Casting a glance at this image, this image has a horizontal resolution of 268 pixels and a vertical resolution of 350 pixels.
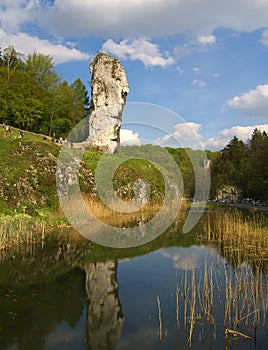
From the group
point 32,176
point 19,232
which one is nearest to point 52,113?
point 32,176

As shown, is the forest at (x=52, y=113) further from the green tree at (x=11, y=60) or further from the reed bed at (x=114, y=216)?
the reed bed at (x=114, y=216)

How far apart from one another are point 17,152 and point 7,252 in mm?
16344

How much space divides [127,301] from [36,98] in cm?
4602

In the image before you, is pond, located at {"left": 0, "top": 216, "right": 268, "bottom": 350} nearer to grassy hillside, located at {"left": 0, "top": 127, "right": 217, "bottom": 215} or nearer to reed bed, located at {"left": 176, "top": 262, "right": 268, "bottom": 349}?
reed bed, located at {"left": 176, "top": 262, "right": 268, "bottom": 349}

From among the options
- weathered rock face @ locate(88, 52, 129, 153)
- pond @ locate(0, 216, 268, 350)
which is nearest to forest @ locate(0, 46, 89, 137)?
weathered rock face @ locate(88, 52, 129, 153)

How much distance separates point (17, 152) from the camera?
29219 mm

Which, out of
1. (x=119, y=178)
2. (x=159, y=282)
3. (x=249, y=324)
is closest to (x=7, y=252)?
(x=159, y=282)

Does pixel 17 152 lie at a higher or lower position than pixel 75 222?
higher

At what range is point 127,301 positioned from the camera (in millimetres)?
10031

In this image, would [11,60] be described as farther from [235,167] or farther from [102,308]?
[102,308]

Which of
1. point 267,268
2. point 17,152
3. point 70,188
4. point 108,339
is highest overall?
point 17,152

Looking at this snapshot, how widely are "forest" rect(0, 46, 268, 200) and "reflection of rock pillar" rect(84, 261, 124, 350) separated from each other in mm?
28964

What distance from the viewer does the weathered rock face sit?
50.7 meters

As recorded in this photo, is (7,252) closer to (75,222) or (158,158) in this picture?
(75,222)
